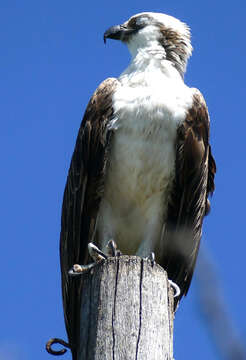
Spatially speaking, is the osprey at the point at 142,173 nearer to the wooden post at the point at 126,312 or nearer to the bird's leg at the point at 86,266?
the bird's leg at the point at 86,266

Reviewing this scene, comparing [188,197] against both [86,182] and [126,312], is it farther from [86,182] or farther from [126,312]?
[126,312]

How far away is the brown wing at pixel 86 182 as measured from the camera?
5652mm

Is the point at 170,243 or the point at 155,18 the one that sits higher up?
the point at 155,18

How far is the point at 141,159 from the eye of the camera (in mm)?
5848

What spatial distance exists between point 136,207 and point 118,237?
278 mm

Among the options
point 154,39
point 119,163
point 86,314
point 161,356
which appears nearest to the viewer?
point 161,356

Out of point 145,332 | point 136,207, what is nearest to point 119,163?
point 136,207

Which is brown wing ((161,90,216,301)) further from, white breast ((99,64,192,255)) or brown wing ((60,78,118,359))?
brown wing ((60,78,118,359))

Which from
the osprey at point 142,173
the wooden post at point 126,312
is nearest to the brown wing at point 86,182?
the osprey at point 142,173

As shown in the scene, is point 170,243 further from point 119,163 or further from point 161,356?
point 161,356

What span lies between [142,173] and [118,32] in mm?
1525

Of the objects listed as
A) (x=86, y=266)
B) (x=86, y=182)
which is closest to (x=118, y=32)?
(x=86, y=182)

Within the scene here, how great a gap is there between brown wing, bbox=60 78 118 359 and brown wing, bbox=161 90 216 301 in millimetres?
594

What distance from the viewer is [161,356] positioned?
143 inches
